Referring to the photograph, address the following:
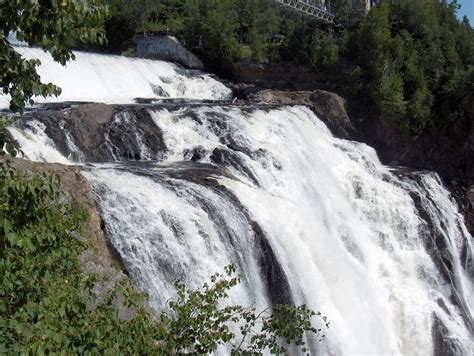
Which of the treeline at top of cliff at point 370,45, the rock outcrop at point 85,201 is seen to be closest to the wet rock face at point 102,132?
the rock outcrop at point 85,201

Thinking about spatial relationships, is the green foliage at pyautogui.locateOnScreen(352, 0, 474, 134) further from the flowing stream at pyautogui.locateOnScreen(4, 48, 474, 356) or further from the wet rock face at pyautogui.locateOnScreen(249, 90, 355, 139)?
the flowing stream at pyautogui.locateOnScreen(4, 48, 474, 356)

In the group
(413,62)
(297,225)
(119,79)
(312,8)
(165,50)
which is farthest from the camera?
(312,8)

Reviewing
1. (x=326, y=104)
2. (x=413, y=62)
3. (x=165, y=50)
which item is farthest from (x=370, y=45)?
(x=165, y=50)

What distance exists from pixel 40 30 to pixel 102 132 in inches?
475

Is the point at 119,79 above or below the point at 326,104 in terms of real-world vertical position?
below

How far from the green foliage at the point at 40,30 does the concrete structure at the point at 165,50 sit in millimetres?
26687

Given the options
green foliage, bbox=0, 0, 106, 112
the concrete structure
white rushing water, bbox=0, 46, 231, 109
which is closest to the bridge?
the concrete structure

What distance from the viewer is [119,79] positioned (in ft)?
80.5

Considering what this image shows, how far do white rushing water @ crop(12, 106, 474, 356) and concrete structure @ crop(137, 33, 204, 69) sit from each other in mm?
9907

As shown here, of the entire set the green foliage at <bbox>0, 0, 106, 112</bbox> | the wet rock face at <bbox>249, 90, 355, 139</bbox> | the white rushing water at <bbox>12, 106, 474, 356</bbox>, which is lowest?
the white rushing water at <bbox>12, 106, 474, 356</bbox>

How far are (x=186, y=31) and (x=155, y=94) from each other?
7.76m

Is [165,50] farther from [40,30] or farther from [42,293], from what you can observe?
[40,30]

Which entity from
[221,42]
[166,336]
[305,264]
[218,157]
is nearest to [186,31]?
[221,42]

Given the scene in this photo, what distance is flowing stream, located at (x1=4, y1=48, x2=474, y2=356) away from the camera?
1078 centimetres
